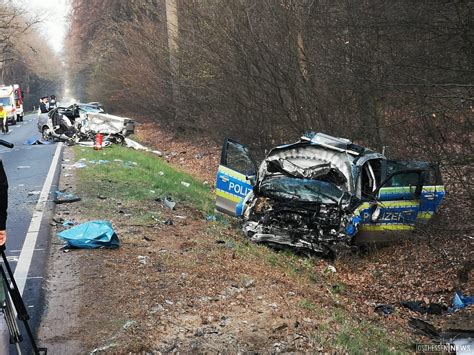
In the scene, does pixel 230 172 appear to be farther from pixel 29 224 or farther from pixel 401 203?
pixel 29 224

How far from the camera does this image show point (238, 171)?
36.9 feet

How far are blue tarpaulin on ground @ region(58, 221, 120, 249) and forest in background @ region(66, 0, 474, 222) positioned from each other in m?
4.53

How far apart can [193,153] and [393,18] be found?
1518 cm

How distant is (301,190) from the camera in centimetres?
983

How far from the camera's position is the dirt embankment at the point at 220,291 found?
5.12 meters

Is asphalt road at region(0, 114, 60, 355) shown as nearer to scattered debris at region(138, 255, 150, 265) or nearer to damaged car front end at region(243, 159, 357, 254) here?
scattered debris at region(138, 255, 150, 265)

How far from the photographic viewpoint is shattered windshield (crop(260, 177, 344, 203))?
376 inches

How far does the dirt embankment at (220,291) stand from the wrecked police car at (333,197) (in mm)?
410

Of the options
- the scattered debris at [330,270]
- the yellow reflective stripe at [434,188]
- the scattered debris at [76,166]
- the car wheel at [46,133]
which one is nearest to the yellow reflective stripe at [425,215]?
the yellow reflective stripe at [434,188]

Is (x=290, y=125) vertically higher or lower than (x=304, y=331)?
higher

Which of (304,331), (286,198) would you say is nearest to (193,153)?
(286,198)

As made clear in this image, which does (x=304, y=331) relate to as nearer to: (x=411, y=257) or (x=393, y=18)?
(x=411, y=257)

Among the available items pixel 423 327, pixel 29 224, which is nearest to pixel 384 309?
pixel 423 327

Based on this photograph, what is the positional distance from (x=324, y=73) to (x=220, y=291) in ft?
29.1
